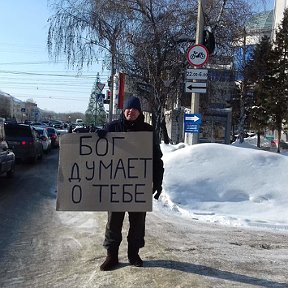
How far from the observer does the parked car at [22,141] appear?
20.0 metres

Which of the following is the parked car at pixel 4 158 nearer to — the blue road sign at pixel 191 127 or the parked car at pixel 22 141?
the blue road sign at pixel 191 127

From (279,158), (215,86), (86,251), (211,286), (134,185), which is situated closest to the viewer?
(211,286)

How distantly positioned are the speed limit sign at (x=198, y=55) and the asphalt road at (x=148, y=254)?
481 centimetres

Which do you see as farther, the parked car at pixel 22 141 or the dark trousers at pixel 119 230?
the parked car at pixel 22 141

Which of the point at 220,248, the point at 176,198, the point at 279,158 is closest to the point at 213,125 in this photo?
the point at 279,158

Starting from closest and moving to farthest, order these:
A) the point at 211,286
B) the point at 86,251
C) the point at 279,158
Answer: the point at 211,286, the point at 86,251, the point at 279,158

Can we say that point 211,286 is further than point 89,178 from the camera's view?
No

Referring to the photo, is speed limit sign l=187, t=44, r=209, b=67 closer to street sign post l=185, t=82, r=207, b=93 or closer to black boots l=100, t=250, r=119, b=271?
street sign post l=185, t=82, r=207, b=93

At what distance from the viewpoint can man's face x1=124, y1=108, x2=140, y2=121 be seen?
17.2 feet

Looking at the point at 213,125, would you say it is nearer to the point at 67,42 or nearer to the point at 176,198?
the point at 67,42

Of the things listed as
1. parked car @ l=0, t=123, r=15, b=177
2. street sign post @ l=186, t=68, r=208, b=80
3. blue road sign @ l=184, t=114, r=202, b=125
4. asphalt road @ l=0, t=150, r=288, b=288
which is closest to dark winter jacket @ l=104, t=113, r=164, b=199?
asphalt road @ l=0, t=150, r=288, b=288

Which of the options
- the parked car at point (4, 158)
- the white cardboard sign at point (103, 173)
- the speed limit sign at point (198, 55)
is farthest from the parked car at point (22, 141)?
the white cardboard sign at point (103, 173)

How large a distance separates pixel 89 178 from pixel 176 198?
4644 mm

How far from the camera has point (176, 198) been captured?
973cm
